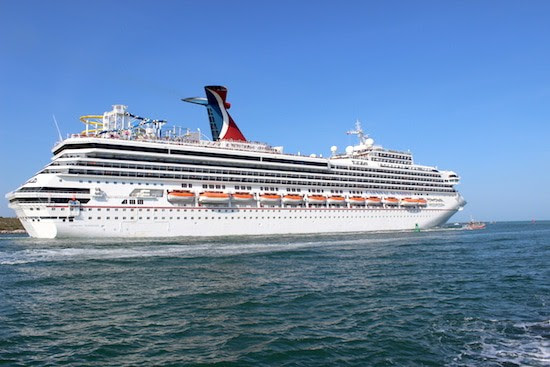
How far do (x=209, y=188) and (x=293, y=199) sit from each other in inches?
454

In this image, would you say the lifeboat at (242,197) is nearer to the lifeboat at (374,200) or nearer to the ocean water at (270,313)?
the lifeboat at (374,200)

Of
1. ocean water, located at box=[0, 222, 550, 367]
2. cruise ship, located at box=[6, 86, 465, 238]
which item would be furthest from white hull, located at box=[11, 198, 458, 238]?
ocean water, located at box=[0, 222, 550, 367]

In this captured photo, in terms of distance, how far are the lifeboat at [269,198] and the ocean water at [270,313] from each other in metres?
24.4

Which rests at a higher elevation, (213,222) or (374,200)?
(374,200)

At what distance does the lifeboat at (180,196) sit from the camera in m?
41.6

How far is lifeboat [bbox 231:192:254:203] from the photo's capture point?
46062 mm

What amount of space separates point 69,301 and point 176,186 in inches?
1161

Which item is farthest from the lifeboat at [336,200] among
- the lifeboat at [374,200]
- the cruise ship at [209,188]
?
the lifeboat at [374,200]

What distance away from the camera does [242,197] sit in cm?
4638

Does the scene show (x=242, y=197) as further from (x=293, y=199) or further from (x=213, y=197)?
(x=293, y=199)

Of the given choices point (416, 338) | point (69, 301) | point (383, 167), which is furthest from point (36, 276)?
point (383, 167)

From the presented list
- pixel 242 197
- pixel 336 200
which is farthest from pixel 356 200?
pixel 242 197

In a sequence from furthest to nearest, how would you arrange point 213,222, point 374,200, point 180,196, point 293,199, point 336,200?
point 374,200 → point 336,200 → point 293,199 → point 213,222 → point 180,196

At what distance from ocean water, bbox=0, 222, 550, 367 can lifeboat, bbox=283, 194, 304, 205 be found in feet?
86.1
